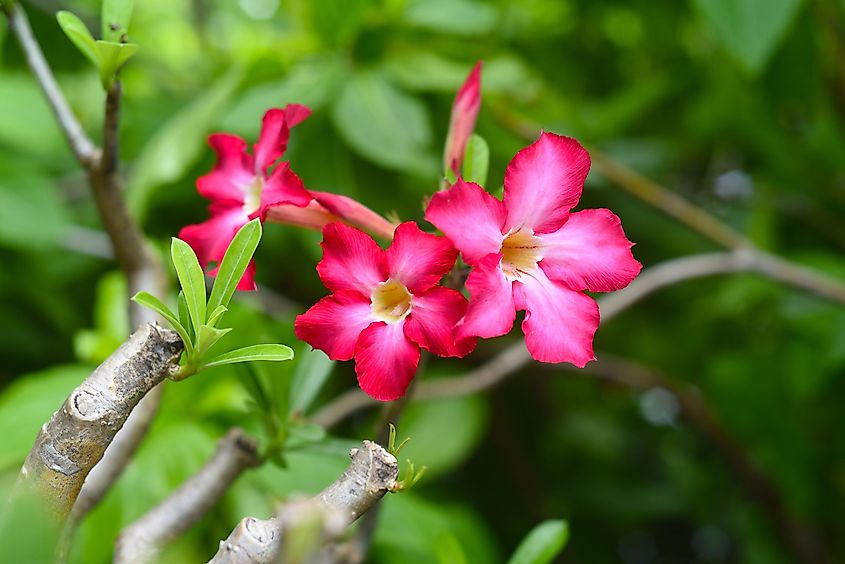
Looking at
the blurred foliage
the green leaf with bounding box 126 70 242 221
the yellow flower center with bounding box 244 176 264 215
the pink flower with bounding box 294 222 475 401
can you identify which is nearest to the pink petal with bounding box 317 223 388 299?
the pink flower with bounding box 294 222 475 401

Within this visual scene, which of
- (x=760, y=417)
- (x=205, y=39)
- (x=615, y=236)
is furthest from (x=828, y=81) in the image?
(x=615, y=236)

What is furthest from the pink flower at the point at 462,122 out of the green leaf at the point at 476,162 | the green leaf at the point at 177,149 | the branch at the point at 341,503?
the green leaf at the point at 177,149

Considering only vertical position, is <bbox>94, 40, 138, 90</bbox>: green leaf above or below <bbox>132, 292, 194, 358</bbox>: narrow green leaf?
above

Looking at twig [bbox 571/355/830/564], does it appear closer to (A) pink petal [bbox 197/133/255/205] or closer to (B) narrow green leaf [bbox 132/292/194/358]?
(A) pink petal [bbox 197/133/255/205]

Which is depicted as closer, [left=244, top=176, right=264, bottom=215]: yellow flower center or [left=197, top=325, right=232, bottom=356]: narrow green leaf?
[left=197, top=325, right=232, bottom=356]: narrow green leaf

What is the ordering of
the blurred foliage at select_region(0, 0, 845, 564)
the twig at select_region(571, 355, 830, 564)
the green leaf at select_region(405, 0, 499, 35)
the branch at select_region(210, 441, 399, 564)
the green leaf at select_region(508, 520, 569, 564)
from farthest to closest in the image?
the twig at select_region(571, 355, 830, 564)
the green leaf at select_region(405, 0, 499, 35)
the blurred foliage at select_region(0, 0, 845, 564)
the green leaf at select_region(508, 520, 569, 564)
the branch at select_region(210, 441, 399, 564)

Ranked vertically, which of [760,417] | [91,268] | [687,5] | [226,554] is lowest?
[760,417]

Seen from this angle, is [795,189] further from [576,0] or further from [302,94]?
[302,94]

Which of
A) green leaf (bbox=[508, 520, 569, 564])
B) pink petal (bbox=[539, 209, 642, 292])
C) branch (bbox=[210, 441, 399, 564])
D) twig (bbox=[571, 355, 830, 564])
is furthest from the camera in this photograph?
twig (bbox=[571, 355, 830, 564])

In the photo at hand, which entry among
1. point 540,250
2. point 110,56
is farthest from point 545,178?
point 110,56
